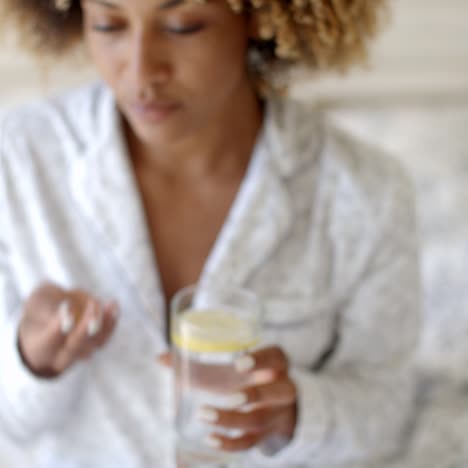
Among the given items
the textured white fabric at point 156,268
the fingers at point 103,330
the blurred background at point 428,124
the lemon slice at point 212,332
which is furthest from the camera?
the blurred background at point 428,124

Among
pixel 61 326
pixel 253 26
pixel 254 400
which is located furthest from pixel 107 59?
pixel 254 400

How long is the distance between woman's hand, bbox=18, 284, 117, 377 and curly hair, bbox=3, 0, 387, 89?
0.35 m

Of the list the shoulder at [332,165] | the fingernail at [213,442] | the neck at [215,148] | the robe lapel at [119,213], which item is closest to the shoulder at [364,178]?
the shoulder at [332,165]

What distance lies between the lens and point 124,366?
954 mm

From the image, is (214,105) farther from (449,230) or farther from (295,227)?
(449,230)

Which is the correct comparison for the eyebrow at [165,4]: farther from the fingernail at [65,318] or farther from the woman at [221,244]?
the fingernail at [65,318]

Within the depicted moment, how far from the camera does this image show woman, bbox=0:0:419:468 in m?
0.90

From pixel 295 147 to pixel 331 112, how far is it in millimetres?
895

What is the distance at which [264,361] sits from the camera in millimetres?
774

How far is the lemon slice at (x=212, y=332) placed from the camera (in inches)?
28.3

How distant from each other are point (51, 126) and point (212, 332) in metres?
0.40

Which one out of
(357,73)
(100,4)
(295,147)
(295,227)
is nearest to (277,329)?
(295,227)

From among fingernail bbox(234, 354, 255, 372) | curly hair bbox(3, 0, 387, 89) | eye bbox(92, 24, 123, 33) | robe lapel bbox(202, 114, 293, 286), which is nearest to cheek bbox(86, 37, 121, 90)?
eye bbox(92, 24, 123, 33)

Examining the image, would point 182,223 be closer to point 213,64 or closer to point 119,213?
point 119,213
